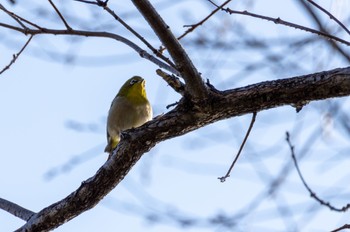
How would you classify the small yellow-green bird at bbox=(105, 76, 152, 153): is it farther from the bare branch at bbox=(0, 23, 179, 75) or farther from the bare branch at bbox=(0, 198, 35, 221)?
the bare branch at bbox=(0, 23, 179, 75)

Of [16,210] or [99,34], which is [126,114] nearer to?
[16,210]

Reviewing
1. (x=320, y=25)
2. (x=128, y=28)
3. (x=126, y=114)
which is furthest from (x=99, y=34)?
(x=126, y=114)

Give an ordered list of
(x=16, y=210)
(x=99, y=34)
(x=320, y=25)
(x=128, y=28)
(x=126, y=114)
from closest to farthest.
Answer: (x=128, y=28)
(x=99, y=34)
(x=16, y=210)
(x=320, y=25)
(x=126, y=114)

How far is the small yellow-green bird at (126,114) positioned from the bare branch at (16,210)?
215 centimetres

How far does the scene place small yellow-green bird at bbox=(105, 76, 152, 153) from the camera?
5426mm

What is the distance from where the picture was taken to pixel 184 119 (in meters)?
2.82

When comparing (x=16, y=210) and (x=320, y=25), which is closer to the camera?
(x=16, y=210)

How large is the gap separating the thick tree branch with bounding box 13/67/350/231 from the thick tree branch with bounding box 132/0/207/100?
9 centimetres

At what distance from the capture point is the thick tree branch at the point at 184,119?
2594mm

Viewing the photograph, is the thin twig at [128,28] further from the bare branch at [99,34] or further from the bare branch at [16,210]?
the bare branch at [16,210]

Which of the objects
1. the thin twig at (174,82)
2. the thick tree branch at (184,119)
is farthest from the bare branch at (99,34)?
the thick tree branch at (184,119)

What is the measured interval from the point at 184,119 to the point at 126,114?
270 centimetres

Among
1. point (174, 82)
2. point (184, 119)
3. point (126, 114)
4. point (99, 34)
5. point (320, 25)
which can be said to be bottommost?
point (184, 119)

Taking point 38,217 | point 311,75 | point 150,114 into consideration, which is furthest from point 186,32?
point 150,114
